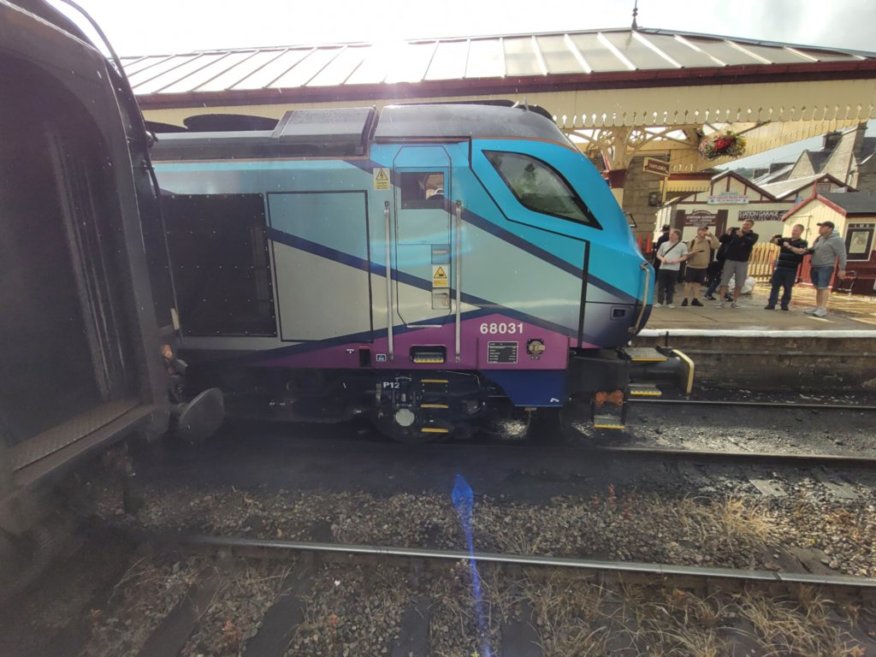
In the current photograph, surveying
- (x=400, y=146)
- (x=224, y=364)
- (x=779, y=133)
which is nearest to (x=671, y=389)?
(x=400, y=146)

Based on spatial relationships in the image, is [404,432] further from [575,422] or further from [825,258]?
[825,258]

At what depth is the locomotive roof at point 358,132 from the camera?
12.3 feet

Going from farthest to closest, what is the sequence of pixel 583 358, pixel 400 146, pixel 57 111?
pixel 583 358 → pixel 400 146 → pixel 57 111

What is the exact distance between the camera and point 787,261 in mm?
8945

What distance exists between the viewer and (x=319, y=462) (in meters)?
4.45

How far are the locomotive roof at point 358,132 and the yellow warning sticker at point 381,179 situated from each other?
0.75ft

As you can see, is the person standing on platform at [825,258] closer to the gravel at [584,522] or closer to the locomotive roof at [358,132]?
the gravel at [584,522]

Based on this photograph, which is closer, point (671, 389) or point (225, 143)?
point (225, 143)

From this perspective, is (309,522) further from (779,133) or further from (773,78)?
(779,133)

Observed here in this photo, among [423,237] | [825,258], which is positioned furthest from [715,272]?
[423,237]

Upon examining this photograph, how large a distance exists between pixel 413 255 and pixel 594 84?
5.65 meters

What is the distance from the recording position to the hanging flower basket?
10.2 m

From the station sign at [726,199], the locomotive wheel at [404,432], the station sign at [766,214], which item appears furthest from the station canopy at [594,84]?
the station sign at [766,214]

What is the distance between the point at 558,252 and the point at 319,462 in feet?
10.5
